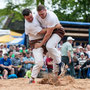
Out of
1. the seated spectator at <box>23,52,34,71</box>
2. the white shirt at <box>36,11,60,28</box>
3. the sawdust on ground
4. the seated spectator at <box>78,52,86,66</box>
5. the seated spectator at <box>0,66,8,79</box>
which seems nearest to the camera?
the sawdust on ground

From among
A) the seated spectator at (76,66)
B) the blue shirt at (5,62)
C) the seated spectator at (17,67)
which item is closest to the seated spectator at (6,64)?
the blue shirt at (5,62)

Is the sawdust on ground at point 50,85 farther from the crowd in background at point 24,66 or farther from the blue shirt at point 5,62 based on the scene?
the blue shirt at point 5,62

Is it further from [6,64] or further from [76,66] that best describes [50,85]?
[76,66]

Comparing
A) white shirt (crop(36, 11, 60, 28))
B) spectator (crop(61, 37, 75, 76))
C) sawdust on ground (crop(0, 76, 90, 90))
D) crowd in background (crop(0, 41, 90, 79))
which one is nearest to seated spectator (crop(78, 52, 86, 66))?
crowd in background (crop(0, 41, 90, 79))

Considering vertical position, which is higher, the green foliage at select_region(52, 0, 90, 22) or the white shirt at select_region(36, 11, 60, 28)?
the white shirt at select_region(36, 11, 60, 28)

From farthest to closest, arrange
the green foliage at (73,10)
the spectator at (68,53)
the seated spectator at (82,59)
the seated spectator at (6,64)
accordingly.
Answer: the green foliage at (73,10) < the seated spectator at (82,59) < the spectator at (68,53) < the seated spectator at (6,64)

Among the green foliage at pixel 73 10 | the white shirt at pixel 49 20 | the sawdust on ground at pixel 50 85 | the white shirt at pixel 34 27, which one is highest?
the white shirt at pixel 49 20

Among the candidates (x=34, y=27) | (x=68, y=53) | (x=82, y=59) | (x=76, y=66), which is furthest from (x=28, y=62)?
(x=34, y=27)

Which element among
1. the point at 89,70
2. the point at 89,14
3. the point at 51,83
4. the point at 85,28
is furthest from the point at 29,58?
the point at 89,14

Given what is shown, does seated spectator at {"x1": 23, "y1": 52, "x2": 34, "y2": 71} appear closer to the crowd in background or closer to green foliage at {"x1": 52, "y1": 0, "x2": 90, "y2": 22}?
the crowd in background

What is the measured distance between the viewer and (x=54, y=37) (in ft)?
22.3

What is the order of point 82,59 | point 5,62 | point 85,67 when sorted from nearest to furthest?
point 5,62
point 85,67
point 82,59

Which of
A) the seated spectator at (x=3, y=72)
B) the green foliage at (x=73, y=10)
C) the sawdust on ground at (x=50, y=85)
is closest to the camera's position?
the sawdust on ground at (x=50, y=85)

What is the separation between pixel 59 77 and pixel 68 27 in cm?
768
